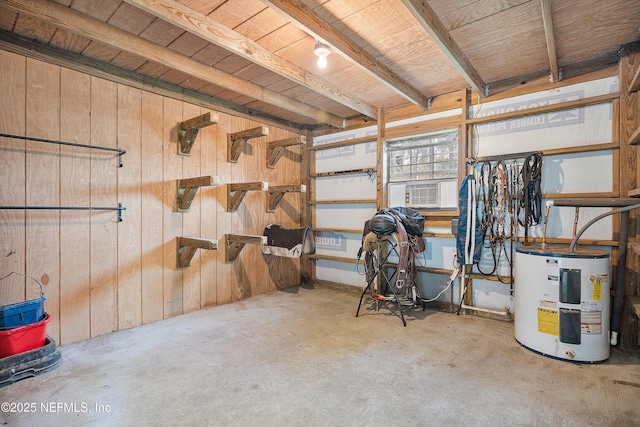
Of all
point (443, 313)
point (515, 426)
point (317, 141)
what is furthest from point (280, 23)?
point (443, 313)

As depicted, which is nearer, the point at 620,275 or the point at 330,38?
the point at 330,38

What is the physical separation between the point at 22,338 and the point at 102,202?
43.8 inches

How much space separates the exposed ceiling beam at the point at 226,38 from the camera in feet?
6.07

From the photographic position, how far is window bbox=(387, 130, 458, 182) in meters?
3.42

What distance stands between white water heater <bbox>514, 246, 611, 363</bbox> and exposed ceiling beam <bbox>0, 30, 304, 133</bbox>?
3.41 meters

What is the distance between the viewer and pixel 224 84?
2.87 m

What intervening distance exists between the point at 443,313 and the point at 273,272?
215 centimetres

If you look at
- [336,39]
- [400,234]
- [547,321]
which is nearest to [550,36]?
[336,39]

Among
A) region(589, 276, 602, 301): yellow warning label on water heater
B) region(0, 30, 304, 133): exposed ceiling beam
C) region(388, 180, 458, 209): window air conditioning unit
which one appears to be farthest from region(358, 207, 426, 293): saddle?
region(0, 30, 304, 133): exposed ceiling beam

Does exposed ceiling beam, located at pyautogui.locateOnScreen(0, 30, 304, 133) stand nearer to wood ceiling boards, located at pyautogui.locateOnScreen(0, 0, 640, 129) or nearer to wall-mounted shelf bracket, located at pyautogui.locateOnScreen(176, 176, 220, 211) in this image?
wood ceiling boards, located at pyautogui.locateOnScreen(0, 0, 640, 129)

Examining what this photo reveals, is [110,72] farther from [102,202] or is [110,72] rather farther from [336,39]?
[336,39]

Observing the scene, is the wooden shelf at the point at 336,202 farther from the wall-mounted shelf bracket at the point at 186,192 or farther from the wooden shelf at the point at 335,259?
the wall-mounted shelf bracket at the point at 186,192

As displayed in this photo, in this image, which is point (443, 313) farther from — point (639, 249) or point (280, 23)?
point (280, 23)

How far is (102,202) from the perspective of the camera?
2623mm
